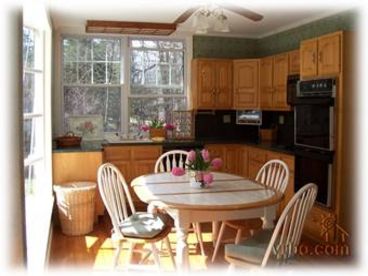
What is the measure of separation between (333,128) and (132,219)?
78.4 inches

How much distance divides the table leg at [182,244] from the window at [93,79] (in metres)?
3.22

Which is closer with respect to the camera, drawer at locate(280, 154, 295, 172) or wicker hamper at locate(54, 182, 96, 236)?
wicker hamper at locate(54, 182, 96, 236)

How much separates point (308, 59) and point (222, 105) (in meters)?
1.76

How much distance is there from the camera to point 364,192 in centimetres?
379

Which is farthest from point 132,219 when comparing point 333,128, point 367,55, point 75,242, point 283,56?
point 283,56

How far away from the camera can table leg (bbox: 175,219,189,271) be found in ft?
9.02

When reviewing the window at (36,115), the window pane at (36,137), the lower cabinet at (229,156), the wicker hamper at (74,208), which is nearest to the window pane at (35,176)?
the window at (36,115)

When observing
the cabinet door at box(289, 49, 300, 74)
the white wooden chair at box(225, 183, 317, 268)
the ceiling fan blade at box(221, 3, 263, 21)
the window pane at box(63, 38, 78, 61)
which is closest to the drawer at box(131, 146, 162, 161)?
the window pane at box(63, 38, 78, 61)

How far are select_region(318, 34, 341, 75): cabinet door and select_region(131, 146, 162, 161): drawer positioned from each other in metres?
2.19

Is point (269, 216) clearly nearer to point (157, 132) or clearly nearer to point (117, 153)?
point (117, 153)

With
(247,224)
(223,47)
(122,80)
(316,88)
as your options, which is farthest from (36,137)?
(223,47)

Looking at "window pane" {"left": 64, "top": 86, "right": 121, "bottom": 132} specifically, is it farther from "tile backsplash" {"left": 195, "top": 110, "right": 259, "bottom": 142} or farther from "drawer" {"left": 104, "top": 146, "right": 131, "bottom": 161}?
"tile backsplash" {"left": 195, "top": 110, "right": 259, "bottom": 142}

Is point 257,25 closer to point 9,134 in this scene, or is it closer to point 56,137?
point 56,137

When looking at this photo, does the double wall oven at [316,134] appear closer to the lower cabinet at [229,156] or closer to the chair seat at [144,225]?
the lower cabinet at [229,156]
